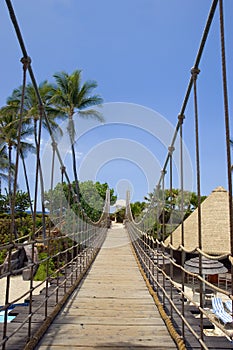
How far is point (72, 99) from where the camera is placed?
1252 centimetres

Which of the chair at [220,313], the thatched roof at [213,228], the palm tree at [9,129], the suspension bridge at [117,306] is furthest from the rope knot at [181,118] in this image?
the palm tree at [9,129]

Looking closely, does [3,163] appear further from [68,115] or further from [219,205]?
[219,205]

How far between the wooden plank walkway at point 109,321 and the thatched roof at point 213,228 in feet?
19.5

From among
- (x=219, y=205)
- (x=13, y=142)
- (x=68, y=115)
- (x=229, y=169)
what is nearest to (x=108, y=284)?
(x=229, y=169)

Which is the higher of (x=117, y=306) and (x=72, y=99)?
(x=72, y=99)

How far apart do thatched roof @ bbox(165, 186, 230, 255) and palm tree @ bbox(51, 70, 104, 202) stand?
462 cm

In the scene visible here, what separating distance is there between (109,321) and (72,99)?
11.2 meters

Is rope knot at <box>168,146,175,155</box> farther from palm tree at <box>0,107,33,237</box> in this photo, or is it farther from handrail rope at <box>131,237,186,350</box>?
palm tree at <box>0,107,33,237</box>

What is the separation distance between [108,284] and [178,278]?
7.16m

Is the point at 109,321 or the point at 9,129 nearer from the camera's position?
the point at 109,321

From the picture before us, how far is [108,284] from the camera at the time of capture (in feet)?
11.7

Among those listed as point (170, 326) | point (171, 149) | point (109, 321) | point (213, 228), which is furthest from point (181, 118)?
point (213, 228)

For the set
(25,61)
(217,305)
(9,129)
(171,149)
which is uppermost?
(9,129)

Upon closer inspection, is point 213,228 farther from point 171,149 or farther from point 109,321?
point 109,321
